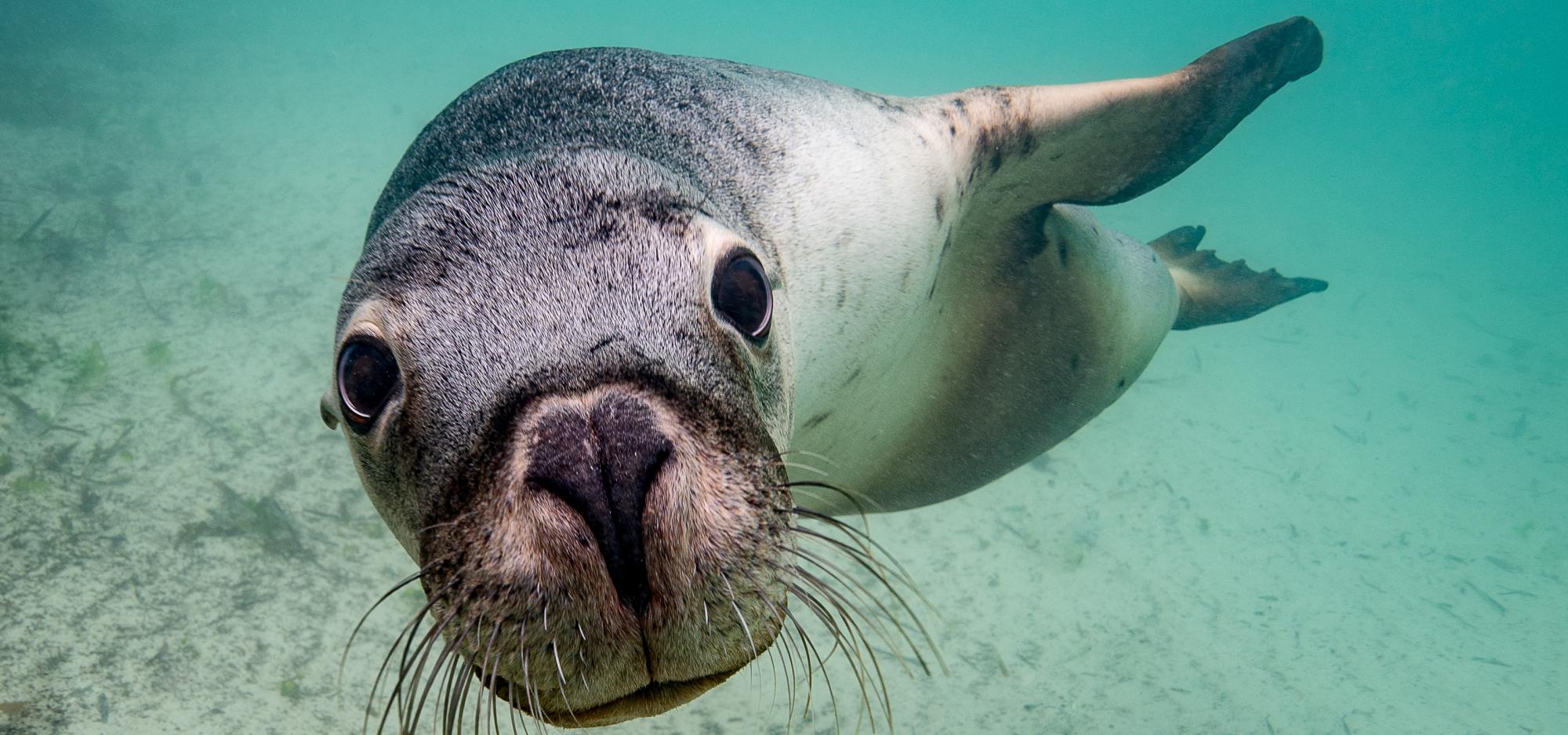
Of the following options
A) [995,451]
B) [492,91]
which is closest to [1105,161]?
[995,451]

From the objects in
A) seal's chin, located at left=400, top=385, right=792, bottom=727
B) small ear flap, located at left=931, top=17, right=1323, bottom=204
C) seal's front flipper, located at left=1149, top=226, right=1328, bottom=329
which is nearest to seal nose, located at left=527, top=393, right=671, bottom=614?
seal's chin, located at left=400, top=385, right=792, bottom=727

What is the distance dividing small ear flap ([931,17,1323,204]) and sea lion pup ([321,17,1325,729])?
14 millimetres

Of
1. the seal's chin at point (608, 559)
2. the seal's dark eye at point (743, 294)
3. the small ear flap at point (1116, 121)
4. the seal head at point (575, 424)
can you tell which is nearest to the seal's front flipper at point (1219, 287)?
the small ear flap at point (1116, 121)

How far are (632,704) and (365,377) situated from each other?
0.69m

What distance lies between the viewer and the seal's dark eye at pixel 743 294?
1394 millimetres

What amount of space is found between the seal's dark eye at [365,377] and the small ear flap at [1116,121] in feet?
5.92

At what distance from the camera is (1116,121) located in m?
2.81

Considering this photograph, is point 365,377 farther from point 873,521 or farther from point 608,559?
point 873,521

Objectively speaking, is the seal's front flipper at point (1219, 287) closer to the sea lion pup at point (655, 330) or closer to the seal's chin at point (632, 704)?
the sea lion pup at point (655, 330)

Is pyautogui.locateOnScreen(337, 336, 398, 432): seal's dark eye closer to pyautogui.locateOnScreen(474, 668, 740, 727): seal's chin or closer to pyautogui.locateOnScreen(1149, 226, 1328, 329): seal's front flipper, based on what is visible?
pyautogui.locateOnScreen(474, 668, 740, 727): seal's chin

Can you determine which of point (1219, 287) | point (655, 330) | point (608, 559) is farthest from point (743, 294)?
point (1219, 287)

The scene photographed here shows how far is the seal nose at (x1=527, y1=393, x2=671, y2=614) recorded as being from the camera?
37.4 inches

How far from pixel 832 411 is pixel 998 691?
299 cm

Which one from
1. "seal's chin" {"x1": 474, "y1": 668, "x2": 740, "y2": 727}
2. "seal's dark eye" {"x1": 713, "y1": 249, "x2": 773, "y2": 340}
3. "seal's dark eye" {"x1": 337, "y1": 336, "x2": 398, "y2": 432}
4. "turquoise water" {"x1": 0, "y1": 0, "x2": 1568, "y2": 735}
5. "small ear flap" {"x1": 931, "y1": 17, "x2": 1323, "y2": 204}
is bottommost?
"turquoise water" {"x1": 0, "y1": 0, "x2": 1568, "y2": 735}
